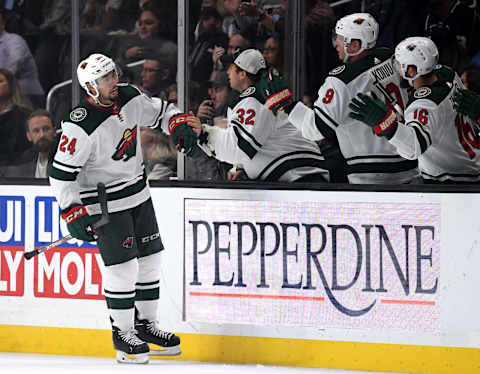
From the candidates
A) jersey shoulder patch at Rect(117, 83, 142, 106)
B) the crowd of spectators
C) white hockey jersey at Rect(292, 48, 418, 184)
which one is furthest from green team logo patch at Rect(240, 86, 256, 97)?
Answer: jersey shoulder patch at Rect(117, 83, 142, 106)

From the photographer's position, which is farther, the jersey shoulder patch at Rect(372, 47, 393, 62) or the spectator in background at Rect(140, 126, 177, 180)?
the spectator in background at Rect(140, 126, 177, 180)

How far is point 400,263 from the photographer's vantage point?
168 inches

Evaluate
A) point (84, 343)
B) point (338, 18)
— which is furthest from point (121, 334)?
point (338, 18)

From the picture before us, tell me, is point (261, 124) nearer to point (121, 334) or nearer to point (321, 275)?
point (321, 275)

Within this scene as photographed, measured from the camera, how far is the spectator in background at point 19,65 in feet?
16.4

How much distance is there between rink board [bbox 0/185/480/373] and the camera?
4.22 m

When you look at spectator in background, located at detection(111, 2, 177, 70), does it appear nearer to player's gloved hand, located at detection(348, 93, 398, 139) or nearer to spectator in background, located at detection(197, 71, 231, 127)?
spectator in background, located at detection(197, 71, 231, 127)

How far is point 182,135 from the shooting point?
4496 millimetres

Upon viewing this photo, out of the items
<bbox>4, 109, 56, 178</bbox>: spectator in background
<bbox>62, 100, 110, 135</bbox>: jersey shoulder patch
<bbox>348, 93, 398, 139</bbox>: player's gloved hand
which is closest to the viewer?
<bbox>348, 93, 398, 139</bbox>: player's gloved hand

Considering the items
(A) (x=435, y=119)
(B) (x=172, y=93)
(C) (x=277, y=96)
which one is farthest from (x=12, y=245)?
(A) (x=435, y=119)

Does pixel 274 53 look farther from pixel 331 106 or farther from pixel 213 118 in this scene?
pixel 331 106

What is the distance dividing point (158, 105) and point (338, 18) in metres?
0.93

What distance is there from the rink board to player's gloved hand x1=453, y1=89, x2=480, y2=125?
1.25 ft

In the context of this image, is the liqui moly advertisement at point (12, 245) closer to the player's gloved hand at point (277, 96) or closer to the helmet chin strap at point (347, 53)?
the player's gloved hand at point (277, 96)
